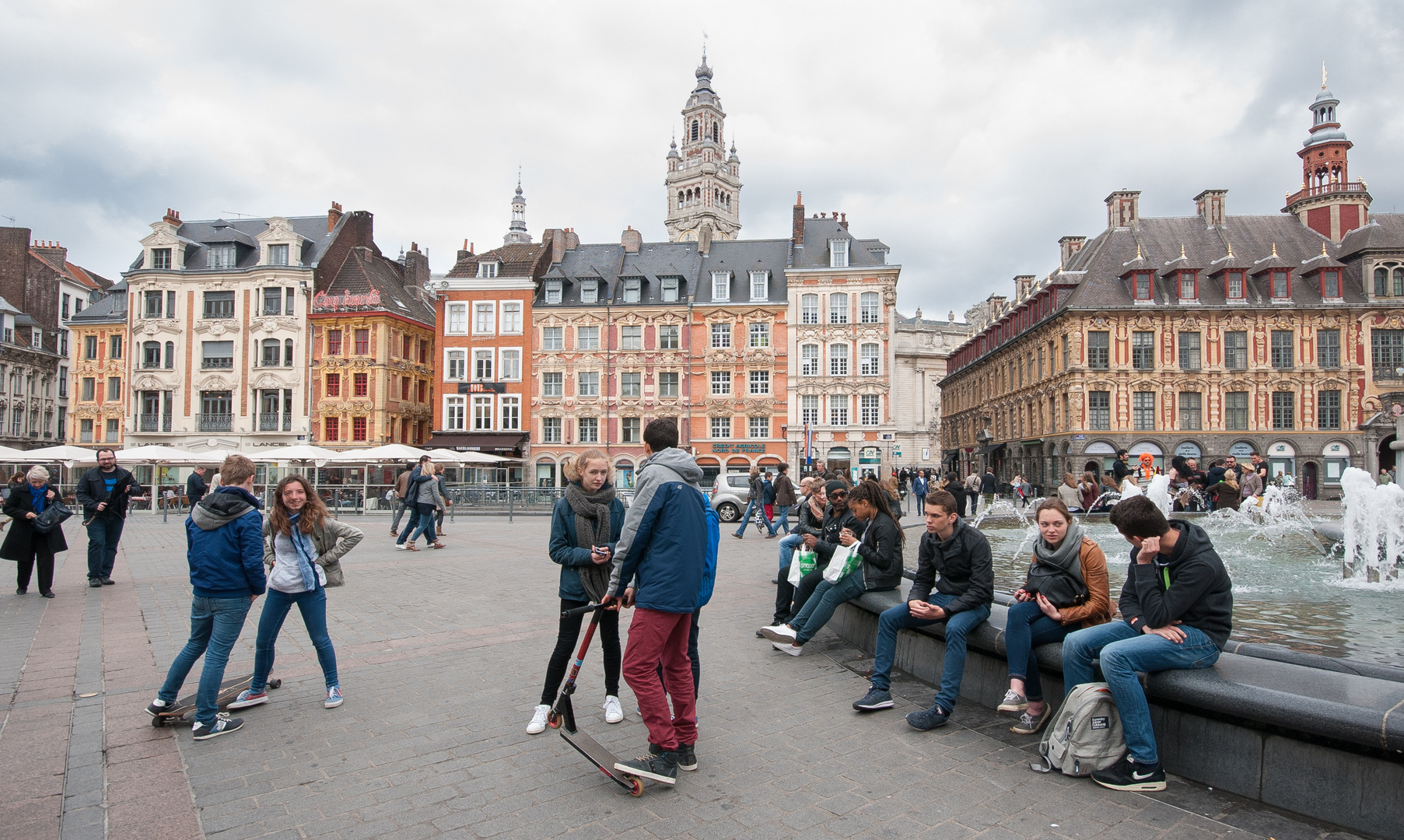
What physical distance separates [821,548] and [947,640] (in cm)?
207

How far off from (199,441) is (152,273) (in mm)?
9719

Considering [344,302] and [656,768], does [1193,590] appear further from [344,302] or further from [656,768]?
[344,302]

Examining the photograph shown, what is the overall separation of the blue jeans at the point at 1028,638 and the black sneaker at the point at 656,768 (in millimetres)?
2235

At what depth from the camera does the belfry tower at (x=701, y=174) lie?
10762cm

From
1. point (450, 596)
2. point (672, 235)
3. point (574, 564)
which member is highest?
point (672, 235)

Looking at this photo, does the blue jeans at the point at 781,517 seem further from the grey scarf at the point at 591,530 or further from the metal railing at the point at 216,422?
the metal railing at the point at 216,422

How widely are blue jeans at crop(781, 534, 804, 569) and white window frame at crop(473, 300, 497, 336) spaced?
39183 mm

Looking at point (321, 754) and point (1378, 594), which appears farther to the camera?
point (1378, 594)

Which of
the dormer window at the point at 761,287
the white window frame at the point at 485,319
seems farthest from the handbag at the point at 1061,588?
the white window frame at the point at 485,319

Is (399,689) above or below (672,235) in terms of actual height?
below

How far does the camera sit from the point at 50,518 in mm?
9891

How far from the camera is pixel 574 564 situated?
5.12 metres

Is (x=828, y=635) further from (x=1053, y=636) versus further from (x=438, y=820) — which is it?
(x=438, y=820)

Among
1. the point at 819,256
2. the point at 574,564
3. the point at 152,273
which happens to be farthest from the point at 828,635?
the point at 152,273
